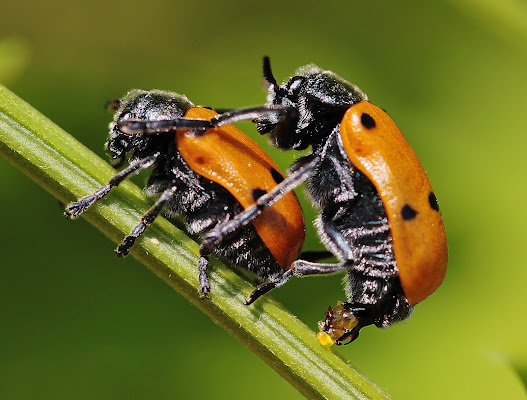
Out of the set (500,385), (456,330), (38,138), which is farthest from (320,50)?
(38,138)

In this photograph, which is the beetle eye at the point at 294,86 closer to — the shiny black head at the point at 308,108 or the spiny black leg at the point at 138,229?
the shiny black head at the point at 308,108

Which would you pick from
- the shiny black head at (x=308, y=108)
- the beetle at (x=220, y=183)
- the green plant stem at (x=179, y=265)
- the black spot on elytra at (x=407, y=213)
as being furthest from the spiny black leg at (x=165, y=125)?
the black spot on elytra at (x=407, y=213)

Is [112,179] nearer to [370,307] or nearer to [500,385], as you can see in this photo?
[370,307]

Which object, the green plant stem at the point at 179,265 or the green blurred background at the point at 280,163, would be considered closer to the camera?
the green plant stem at the point at 179,265

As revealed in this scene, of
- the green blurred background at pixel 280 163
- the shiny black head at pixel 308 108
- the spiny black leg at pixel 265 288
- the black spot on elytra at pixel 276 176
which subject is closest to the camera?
the spiny black leg at pixel 265 288

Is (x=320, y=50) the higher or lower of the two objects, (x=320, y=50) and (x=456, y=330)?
the higher

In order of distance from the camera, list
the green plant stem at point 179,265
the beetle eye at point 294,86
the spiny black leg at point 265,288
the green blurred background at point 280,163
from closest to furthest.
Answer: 1. the green plant stem at point 179,265
2. the spiny black leg at point 265,288
3. the beetle eye at point 294,86
4. the green blurred background at point 280,163
